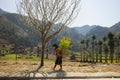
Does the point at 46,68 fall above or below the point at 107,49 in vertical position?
below

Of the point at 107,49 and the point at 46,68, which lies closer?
the point at 46,68

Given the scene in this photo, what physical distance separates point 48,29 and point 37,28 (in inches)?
41.3

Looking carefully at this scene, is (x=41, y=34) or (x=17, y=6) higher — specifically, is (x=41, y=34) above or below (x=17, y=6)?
below

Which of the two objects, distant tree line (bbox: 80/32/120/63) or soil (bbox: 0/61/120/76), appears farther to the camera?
distant tree line (bbox: 80/32/120/63)

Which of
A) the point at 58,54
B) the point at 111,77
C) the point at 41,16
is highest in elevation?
the point at 41,16

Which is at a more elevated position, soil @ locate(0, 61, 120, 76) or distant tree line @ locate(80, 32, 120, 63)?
distant tree line @ locate(80, 32, 120, 63)

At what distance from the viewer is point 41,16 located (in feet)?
80.7

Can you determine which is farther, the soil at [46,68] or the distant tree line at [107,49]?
the distant tree line at [107,49]

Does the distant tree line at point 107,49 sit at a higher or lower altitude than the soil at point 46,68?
higher

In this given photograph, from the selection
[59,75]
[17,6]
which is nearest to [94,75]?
[59,75]

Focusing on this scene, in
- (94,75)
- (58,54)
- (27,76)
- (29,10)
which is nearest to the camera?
(27,76)

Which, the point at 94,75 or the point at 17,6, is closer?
the point at 94,75

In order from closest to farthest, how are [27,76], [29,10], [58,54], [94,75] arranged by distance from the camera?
[27,76] → [94,75] → [58,54] → [29,10]

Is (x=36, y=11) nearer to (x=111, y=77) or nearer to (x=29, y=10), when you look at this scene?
(x=29, y=10)
